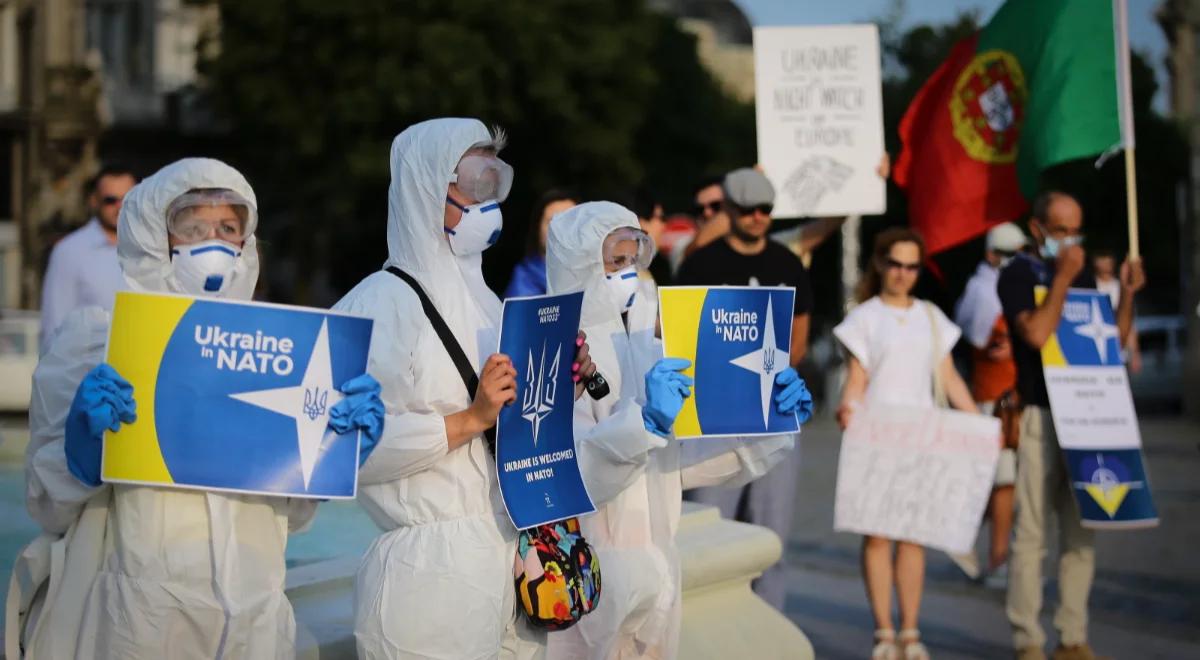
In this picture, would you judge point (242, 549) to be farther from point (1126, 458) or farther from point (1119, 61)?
point (1119, 61)

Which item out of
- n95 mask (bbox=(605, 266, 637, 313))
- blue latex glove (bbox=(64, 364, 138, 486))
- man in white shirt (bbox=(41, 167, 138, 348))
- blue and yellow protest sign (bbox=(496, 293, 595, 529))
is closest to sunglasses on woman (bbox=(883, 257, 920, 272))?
n95 mask (bbox=(605, 266, 637, 313))

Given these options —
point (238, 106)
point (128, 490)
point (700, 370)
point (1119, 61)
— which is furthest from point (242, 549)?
point (238, 106)

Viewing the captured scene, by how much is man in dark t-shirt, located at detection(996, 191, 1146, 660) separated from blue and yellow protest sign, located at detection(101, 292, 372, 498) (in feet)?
15.8

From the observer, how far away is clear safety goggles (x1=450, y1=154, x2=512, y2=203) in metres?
4.50

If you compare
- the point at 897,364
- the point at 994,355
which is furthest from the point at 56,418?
the point at 994,355

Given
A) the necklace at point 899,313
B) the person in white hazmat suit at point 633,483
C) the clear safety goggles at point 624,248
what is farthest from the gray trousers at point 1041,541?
the clear safety goggles at point 624,248

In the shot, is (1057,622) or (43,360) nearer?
(43,360)

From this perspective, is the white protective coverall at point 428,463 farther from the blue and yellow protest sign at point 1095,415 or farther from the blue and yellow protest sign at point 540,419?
the blue and yellow protest sign at point 1095,415

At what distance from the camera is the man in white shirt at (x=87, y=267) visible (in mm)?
7742

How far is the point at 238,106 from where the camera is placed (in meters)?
34.9

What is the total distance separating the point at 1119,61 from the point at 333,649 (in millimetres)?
5837

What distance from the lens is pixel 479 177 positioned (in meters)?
4.50

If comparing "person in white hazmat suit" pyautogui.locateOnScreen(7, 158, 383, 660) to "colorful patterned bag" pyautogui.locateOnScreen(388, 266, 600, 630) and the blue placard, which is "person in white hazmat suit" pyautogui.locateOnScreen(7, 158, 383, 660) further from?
the blue placard

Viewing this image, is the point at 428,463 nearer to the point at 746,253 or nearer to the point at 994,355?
the point at 746,253
